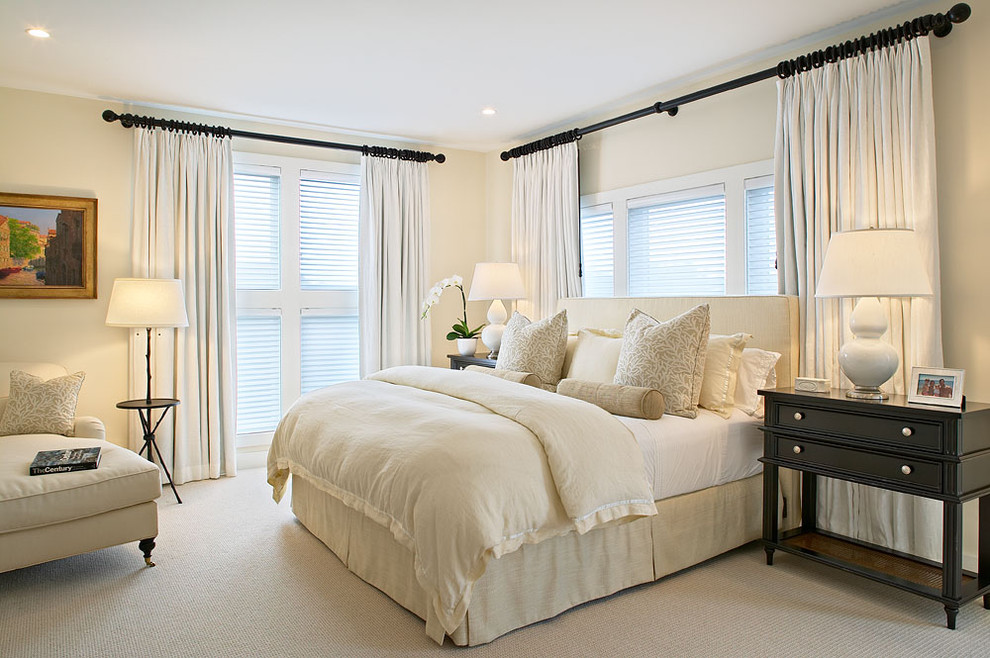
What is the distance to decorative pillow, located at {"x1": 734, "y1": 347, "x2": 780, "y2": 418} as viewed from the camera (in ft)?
10.7

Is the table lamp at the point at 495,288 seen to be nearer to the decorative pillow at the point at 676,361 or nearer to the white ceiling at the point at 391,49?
the white ceiling at the point at 391,49

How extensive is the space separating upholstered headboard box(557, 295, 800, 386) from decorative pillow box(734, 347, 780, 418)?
3.5 inches

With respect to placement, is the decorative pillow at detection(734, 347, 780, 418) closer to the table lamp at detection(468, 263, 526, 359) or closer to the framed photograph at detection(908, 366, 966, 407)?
the framed photograph at detection(908, 366, 966, 407)

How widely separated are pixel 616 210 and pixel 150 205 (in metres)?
3.16

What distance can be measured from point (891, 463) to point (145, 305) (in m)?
3.96

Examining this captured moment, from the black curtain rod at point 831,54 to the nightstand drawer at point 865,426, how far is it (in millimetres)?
1719

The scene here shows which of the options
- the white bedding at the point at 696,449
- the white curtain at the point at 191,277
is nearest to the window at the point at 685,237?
the white bedding at the point at 696,449

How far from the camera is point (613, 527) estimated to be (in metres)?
2.67

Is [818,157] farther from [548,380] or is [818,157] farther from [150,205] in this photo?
[150,205]

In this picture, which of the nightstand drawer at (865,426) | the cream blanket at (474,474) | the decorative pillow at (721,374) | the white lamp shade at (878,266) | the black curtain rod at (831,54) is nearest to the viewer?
the cream blanket at (474,474)

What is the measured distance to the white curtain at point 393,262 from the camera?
5.30 m

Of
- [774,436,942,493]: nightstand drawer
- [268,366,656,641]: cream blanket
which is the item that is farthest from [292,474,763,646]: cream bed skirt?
[774,436,942,493]: nightstand drawer

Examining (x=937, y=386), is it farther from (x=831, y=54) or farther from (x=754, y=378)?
(x=831, y=54)

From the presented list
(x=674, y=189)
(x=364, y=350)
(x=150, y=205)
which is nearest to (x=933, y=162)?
(x=674, y=189)
